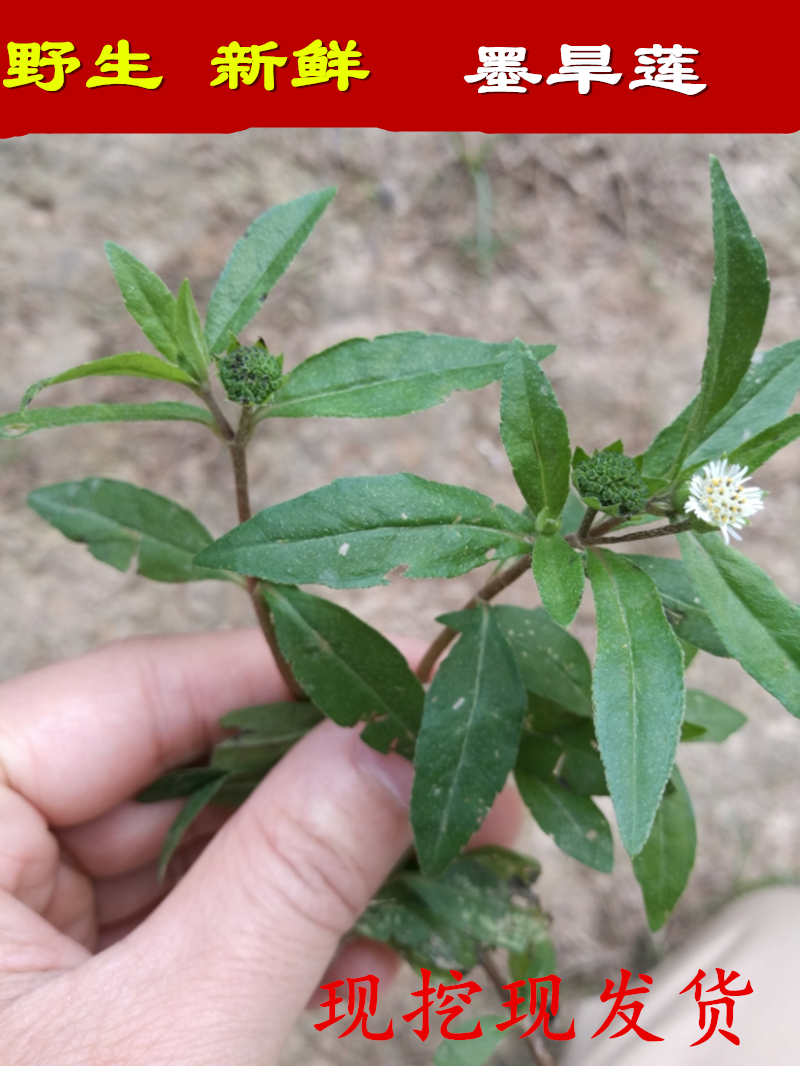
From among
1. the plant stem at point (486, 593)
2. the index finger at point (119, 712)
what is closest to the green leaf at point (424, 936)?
the index finger at point (119, 712)

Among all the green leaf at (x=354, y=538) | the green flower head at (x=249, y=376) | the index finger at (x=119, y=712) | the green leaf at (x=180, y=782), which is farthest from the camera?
the green leaf at (x=180, y=782)

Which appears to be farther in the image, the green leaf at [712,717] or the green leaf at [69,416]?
the green leaf at [712,717]

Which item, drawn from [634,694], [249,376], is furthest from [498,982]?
[249,376]

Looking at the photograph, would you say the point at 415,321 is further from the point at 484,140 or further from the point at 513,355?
the point at 513,355

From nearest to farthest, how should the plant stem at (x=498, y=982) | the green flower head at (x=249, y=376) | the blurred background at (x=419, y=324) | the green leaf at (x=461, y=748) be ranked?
the green flower head at (x=249, y=376)
the green leaf at (x=461, y=748)
the plant stem at (x=498, y=982)
the blurred background at (x=419, y=324)

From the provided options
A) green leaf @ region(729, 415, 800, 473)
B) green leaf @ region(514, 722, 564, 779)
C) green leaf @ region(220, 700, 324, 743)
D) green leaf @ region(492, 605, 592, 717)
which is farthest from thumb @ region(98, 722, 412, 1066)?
green leaf @ region(729, 415, 800, 473)

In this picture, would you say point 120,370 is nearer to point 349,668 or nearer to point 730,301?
point 349,668

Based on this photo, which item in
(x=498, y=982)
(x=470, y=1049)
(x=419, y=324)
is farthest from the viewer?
(x=419, y=324)

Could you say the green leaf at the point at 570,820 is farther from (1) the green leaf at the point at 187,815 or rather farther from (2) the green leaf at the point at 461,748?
(1) the green leaf at the point at 187,815
